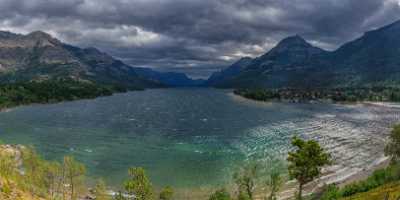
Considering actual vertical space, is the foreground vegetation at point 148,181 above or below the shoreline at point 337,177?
above

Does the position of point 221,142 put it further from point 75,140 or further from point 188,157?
point 75,140

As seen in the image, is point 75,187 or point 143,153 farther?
point 143,153

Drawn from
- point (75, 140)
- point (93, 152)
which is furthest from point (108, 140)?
point (93, 152)

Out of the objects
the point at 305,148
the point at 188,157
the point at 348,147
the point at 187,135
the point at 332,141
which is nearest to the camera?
the point at 305,148

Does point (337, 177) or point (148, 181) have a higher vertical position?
point (148, 181)

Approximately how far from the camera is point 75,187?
305 feet

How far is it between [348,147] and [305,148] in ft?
311

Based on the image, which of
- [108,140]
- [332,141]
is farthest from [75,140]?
[332,141]

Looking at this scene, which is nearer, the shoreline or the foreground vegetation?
the foreground vegetation

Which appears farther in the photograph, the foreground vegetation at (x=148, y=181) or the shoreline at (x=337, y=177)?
the shoreline at (x=337, y=177)

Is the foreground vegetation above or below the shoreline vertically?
above

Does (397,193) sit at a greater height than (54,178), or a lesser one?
greater

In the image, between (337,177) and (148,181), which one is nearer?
(148,181)

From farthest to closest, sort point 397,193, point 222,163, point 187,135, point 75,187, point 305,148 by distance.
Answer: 1. point 187,135
2. point 222,163
3. point 75,187
4. point 305,148
5. point 397,193
